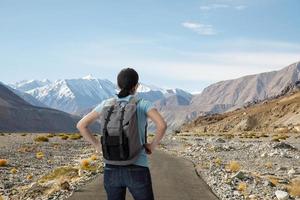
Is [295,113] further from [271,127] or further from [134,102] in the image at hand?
[134,102]

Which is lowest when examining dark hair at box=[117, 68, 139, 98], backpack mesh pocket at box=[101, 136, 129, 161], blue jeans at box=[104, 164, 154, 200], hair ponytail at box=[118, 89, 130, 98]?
blue jeans at box=[104, 164, 154, 200]

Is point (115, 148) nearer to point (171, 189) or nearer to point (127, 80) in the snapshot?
point (127, 80)

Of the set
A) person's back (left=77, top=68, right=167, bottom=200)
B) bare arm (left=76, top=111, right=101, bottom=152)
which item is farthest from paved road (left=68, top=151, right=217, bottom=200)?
person's back (left=77, top=68, right=167, bottom=200)

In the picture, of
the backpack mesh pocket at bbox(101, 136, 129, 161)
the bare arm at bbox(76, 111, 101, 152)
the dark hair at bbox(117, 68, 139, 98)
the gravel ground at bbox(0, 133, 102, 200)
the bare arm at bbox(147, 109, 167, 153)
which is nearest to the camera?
the backpack mesh pocket at bbox(101, 136, 129, 161)

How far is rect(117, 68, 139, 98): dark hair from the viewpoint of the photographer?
7.30 metres

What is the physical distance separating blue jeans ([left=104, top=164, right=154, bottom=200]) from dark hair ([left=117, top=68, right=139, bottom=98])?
1.04 meters

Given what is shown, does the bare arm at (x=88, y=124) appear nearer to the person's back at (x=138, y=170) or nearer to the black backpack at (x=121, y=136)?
the person's back at (x=138, y=170)

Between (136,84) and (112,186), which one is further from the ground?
(136,84)

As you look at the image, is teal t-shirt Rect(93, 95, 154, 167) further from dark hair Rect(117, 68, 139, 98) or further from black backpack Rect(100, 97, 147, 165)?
dark hair Rect(117, 68, 139, 98)

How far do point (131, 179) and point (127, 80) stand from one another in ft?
4.39

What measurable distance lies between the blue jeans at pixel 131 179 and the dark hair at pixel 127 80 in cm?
104

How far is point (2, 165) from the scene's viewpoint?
32.5 meters

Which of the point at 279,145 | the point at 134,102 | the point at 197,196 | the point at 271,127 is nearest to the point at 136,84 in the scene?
the point at 134,102

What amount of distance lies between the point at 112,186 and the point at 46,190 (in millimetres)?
10890
